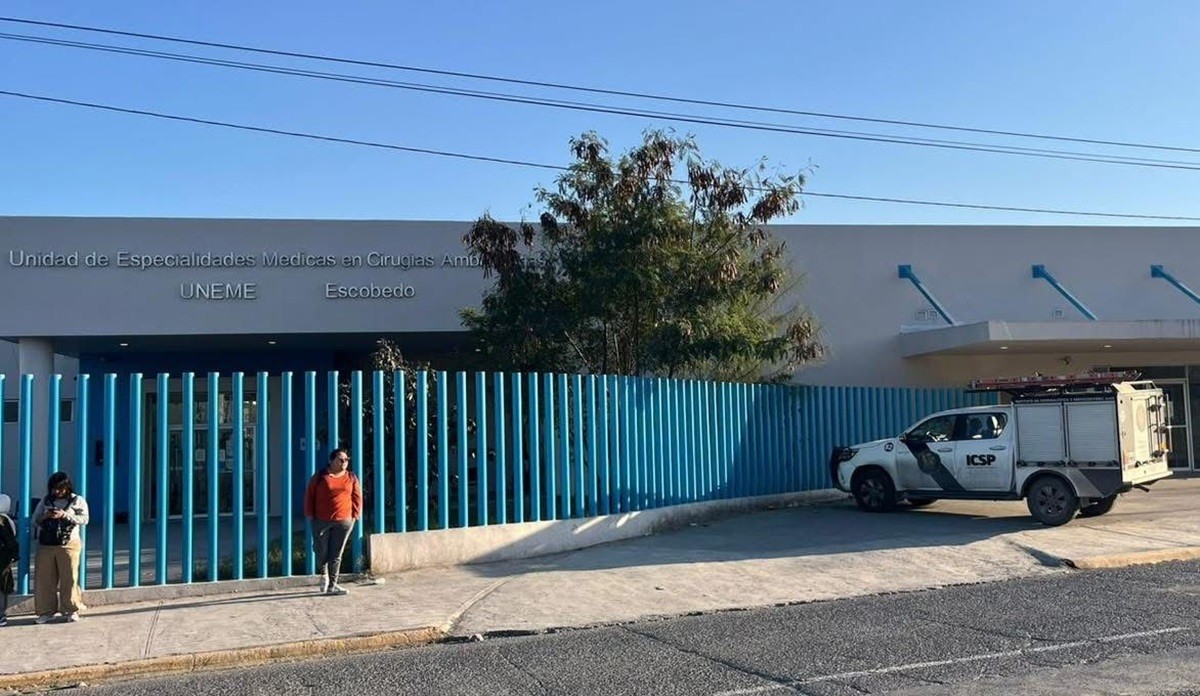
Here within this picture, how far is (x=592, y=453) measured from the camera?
14.4m

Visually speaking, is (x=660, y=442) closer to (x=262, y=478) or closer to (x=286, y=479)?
(x=286, y=479)

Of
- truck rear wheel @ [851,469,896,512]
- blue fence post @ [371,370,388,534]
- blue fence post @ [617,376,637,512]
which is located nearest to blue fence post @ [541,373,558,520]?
blue fence post @ [617,376,637,512]

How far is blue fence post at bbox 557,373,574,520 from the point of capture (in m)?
13.9

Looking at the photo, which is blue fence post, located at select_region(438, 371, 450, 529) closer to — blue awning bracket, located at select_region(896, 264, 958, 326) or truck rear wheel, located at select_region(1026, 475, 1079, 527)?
truck rear wheel, located at select_region(1026, 475, 1079, 527)

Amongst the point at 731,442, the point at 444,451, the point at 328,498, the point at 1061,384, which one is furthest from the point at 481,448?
the point at 1061,384

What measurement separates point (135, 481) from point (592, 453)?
19.4 feet

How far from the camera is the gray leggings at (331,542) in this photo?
1098 centimetres

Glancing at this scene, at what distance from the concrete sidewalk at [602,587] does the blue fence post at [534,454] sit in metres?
0.74

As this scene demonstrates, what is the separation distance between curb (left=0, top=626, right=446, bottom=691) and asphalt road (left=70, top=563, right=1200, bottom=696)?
0.24 metres

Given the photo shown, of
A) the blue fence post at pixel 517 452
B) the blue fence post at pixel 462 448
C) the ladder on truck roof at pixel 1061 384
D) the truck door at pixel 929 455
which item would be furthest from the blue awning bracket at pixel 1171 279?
the blue fence post at pixel 462 448

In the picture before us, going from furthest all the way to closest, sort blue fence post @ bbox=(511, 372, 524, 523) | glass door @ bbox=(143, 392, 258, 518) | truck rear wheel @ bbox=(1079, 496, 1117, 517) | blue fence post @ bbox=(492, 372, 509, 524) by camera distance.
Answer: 1. glass door @ bbox=(143, 392, 258, 518)
2. truck rear wheel @ bbox=(1079, 496, 1117, 517)
3. blue fence post @ bbox=(511, 372, 524, 523)
4. blue fence post @ bbox=(492, 372, 509, 524)

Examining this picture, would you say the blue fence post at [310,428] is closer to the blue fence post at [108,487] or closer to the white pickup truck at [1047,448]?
the blue fence post at [108,487]

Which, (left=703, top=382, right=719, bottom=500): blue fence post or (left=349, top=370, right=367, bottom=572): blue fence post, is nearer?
(left=349, top=370, right=367, bottom=572): blue fence post

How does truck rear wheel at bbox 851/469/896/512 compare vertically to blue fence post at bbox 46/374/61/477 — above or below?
below
